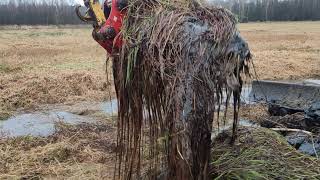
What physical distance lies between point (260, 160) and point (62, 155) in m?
3.08

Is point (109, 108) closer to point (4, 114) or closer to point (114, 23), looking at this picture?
point (4, 114)

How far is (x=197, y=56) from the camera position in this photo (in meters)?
3.57

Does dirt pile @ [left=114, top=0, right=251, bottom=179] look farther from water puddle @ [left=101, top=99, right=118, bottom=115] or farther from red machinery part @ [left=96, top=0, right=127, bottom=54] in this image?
water puddle @ [left=101, top=99, right=118, bottom=115]

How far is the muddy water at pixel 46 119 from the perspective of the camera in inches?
318

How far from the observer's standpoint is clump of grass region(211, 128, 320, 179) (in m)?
4.20

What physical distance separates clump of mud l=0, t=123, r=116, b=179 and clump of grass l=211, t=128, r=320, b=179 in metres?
1.44

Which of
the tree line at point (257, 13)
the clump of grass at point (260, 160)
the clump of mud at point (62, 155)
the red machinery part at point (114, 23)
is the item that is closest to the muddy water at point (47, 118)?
the clump of mud at point (62, 155)

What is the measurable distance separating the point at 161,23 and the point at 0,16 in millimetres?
68757

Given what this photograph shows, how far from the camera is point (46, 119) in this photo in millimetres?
9086

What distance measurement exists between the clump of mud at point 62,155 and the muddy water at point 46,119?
51 cm

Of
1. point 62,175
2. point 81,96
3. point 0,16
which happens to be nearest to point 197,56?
point 62,175

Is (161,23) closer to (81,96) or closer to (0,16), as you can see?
(81,96)

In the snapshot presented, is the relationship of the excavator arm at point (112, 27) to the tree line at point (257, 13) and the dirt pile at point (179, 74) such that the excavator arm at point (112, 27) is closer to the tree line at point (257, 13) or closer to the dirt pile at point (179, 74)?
the dirt pile at point (179, 74)

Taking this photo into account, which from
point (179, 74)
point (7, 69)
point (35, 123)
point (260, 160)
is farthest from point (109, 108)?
point (7, 69)
